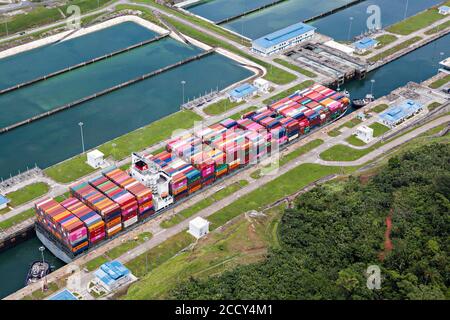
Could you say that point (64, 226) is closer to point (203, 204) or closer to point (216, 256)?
Result: point (216, 256)

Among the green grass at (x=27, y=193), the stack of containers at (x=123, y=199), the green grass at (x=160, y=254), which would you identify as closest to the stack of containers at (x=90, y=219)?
the stack of containers at (x=123, y=199)

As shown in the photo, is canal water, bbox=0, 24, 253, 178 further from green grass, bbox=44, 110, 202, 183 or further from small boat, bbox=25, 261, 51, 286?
small boat, bbox=25, 261, 51, 286

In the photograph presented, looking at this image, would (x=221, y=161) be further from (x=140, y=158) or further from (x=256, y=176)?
(x=140, y=158)

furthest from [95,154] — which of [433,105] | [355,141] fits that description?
[433,105]

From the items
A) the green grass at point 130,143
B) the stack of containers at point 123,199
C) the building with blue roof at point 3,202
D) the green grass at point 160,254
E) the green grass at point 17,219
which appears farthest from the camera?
the green grass at point 130,143

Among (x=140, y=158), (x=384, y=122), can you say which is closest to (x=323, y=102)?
(x=384, y=122)

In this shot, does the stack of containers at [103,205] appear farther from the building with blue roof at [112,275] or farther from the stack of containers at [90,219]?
the building with blue roof at [112,275]
